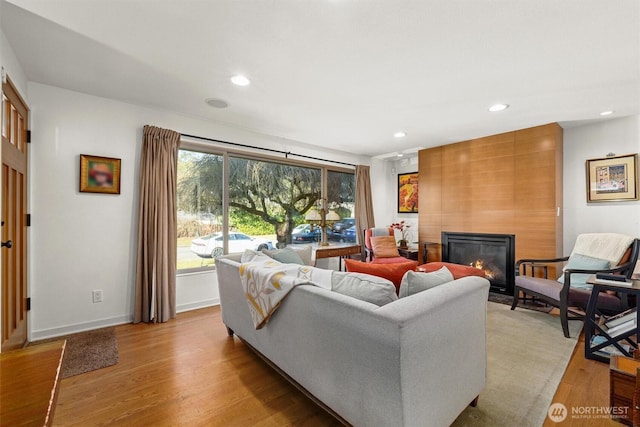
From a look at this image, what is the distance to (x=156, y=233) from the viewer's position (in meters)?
3.19

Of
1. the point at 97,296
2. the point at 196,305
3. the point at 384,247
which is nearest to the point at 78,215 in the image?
the point at 97,296

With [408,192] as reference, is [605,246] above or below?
below

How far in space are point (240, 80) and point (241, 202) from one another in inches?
75.8

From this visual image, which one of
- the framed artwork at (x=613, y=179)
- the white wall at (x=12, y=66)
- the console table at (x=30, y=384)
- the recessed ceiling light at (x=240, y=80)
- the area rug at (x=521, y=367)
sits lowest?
the area rug at (x=521, y=367)

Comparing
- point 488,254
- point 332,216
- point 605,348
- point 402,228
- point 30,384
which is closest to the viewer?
point 30,384

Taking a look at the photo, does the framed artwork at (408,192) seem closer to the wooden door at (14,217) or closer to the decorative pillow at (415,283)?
the decorative pillow at (415,283)

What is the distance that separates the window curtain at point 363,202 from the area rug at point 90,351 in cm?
403

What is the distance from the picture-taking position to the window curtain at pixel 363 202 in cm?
553

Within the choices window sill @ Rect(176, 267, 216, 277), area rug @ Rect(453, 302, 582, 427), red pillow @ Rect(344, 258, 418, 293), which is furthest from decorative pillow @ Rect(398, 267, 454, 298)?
window sill @ Rect(176, 267, 216, 277)

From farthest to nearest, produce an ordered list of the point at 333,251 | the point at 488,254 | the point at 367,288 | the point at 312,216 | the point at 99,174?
the point at 312,216
the point at 333,251
the point at 488,254
the point at 99,174
the point at 367,288

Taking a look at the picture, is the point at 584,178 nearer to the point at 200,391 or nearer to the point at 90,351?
the point at 200,391

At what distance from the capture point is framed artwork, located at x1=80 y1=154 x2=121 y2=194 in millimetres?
2902

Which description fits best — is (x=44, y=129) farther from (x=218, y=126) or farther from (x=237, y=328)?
(x=237, y=328)

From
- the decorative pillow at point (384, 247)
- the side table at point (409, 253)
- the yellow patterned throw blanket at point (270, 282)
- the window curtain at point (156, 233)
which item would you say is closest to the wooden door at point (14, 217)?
the window curtain at point (156, 233)
